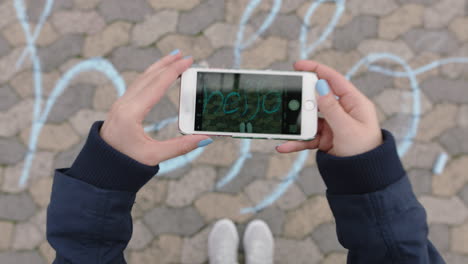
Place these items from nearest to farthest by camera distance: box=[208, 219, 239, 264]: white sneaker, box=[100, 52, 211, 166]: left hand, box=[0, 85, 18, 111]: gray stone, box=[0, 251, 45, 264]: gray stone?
1. box=[100, 52, 211, 166]: left hand
2. box=[208, 219, 239, 264]: white sneaker
3. box=[0, 251, 45, 264]: gray stone
4. box=[0, 85, 18, 111]: gray stone

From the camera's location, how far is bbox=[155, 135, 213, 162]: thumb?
4.05ft

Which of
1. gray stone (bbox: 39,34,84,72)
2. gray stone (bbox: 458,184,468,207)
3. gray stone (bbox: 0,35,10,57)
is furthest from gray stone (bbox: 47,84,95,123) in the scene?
gray stone (bbox: 458,184,468,207)

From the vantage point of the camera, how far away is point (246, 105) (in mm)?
1386

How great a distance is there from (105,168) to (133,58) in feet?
4.44

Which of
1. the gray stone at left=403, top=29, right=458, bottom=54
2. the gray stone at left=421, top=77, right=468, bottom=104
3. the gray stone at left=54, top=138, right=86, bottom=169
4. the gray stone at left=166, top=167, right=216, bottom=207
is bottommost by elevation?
the gray stone at left=166, top=167, right=216, bottom=207

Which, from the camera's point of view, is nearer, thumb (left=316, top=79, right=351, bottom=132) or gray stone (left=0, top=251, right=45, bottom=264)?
thumb (left=316, top=79, right=351, bottom=132)

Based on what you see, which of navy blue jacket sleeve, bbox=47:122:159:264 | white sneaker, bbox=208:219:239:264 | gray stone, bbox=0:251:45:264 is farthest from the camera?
gray stone, bbox=0:251:45:264

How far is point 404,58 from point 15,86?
2.85 meters

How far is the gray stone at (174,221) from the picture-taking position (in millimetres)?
2152

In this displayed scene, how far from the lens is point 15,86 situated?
7.41ft

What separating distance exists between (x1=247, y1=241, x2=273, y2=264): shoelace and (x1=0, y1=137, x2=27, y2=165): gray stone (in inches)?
68.6

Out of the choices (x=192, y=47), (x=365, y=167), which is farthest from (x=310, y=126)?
(x=192, y=47)

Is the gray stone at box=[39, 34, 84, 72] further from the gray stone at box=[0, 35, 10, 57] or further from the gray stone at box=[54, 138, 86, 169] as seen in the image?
the gray stone at box=[54, 138, 86, 169]

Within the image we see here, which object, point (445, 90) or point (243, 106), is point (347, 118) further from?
point (445, 90)
